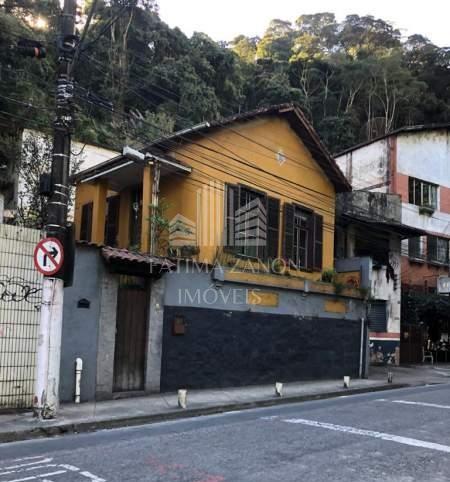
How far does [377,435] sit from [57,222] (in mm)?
6283

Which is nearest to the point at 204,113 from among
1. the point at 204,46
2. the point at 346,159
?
the point at 204,46

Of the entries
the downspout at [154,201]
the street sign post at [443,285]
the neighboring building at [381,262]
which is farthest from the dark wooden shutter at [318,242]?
the street sign post at [443,285]

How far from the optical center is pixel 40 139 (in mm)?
20438

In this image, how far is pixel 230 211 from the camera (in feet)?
53.9

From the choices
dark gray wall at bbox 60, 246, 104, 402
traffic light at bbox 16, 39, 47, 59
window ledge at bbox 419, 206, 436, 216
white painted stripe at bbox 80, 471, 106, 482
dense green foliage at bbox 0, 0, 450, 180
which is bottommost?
white painted stripe at bbox 80, 471, 106, 482

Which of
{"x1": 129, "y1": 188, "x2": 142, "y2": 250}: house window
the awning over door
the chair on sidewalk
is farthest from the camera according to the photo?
the chair on sidewalk

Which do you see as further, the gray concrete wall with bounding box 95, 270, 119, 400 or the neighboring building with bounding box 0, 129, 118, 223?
the neighboring building with bounding box 0, 129, 118, 223

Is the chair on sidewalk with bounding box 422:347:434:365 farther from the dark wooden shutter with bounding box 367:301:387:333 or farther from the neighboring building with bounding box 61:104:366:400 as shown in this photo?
the neighboring building with bounding box 61:104:366:400

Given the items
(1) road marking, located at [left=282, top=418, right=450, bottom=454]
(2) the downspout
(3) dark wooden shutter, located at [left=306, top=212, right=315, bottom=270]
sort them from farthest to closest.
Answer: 1. (3) dark wooden shutter, located at [left=306, top=212, right=315, bottom=270]
2. (2) the downspout
3. (1) road marking, located at [left=282, top=418, right=450, bottom=454]

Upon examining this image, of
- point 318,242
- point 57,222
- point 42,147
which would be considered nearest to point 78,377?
point 57,222

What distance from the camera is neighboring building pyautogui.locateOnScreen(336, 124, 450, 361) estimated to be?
27984 millimetres

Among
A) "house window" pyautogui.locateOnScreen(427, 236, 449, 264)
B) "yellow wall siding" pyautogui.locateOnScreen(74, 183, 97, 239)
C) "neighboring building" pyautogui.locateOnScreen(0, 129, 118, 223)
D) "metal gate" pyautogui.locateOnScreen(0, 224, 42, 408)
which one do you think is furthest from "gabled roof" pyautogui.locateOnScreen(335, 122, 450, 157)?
"metal gate" pyautogui.locateOnScreen(0, 224, 42, 408)

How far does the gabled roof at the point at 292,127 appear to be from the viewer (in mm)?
15820

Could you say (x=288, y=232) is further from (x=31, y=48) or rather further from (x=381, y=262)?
(x=31, y=48)
